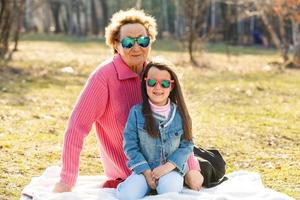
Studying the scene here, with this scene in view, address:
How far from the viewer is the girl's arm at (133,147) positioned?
451 centimetres

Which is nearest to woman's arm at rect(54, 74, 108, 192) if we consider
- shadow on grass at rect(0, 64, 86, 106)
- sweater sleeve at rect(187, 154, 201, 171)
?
sweater sleeve at rect(187, 154, 201, 171)

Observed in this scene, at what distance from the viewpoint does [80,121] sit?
469 cm

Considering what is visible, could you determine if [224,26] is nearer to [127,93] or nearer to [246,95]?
[246,95]

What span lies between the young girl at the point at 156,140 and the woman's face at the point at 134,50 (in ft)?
0.53

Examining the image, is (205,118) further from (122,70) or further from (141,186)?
(141,186)

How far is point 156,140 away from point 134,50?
67cm

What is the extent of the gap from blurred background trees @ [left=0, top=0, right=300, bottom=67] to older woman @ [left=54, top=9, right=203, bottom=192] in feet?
32.6

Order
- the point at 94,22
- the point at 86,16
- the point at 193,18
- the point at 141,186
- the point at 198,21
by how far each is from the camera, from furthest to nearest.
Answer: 1. the point at 86,16
2. the point at 94,22
3. the point at 198,21
4. the point at 193,18
5. the point at 141,186

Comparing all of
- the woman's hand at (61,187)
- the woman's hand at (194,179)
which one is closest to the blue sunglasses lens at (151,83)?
the woman's hand at (194,179)

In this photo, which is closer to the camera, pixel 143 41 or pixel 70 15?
pixel 143 41

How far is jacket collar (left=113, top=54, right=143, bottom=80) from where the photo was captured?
4789mm

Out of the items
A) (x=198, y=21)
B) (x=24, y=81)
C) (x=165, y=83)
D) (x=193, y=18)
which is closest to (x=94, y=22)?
(x=198, y=21)

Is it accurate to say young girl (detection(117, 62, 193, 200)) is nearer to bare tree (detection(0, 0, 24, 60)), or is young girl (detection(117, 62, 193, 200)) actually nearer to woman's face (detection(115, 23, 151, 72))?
woman's face (detection(115, 23, 151, 72))

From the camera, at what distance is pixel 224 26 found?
1428 inches
